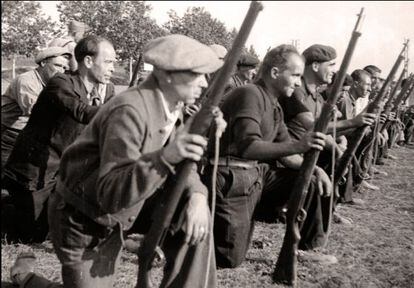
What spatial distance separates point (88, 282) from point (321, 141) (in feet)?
7.43

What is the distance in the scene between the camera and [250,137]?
466cm

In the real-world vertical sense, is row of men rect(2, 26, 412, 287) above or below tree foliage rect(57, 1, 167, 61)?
below

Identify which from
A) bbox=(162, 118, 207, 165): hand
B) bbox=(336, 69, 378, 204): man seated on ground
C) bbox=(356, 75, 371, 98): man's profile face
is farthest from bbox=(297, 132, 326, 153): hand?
bbox=(356, 75, 371, 98): man's profile face

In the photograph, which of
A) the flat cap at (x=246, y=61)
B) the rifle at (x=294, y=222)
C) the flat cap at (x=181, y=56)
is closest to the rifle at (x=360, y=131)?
the rifle at (x=294, y=222)

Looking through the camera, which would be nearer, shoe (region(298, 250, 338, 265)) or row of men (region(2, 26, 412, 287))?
row of men (region(2, 26, 412, 287))

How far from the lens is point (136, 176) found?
2816 millimetres

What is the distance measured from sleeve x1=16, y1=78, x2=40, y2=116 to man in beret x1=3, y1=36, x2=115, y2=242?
572mm

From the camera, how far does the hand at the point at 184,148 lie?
9.07 ft

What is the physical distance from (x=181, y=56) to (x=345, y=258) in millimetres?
3572

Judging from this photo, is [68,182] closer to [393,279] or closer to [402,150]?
[393,279]

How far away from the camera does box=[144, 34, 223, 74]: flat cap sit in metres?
3.06

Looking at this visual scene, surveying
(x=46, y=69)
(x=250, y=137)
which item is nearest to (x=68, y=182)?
(x=250, y=137)

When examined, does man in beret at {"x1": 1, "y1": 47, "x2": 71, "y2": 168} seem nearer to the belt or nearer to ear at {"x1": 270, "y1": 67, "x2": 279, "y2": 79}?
the belt

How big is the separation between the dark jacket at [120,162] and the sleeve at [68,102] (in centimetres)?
175
